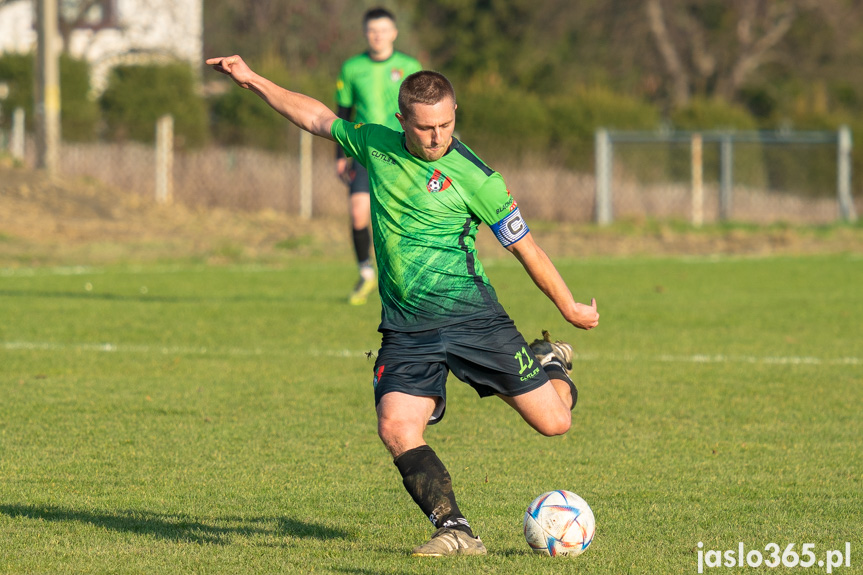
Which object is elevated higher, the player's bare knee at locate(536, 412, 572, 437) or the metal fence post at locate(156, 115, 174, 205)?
the metal fence post at locate(156, 115, 174, 205)

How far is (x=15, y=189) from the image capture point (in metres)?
21.0

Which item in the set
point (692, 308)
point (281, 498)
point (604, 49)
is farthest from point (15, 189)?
point (604, 49)

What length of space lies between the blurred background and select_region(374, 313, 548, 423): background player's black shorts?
20.7 m

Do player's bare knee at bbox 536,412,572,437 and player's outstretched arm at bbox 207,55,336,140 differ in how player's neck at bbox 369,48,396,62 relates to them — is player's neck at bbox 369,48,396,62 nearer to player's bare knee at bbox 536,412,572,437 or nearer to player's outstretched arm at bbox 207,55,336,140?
player's outstretched arm at bbox 207,55,336,140

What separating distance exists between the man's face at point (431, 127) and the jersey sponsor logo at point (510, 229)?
0.34m

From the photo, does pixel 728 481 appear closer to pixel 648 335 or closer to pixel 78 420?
pixel 78 420

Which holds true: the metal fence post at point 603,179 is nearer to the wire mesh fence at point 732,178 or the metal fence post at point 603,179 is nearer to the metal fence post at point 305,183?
the wire mesh fence at point 732,178

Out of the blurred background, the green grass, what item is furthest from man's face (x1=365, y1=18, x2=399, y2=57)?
the blurred background

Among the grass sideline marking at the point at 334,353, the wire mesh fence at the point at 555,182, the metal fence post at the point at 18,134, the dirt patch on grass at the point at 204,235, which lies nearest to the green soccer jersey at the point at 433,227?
the grass sideline marking at the point at 334,353

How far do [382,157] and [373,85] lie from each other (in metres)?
6.48

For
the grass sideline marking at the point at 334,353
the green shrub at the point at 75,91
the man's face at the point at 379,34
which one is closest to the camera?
the grass sideline marking at the point at 334,353

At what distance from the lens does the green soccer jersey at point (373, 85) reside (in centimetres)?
1101

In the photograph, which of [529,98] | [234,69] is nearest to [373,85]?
[234,69]

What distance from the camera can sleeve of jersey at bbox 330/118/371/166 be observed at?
4.81m
